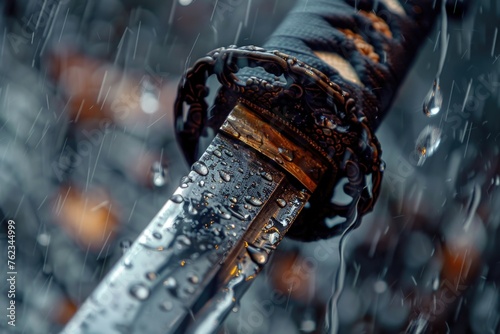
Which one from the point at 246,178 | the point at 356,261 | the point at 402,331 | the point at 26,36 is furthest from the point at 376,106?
the point at 26,36

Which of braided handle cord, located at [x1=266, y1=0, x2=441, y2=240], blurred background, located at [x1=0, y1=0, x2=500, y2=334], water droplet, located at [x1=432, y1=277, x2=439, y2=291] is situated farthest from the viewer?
water droplet, located at [x1=432, y1=277, x2=439, y2=291]

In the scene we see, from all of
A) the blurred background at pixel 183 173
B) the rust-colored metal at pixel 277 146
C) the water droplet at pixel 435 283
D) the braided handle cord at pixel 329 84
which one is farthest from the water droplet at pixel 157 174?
the rust-colored metal at pixel 277 146

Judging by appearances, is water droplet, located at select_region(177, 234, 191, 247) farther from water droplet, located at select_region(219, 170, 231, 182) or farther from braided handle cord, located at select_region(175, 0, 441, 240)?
braided handle cord, located at select_region(175, 0, 441, 240)

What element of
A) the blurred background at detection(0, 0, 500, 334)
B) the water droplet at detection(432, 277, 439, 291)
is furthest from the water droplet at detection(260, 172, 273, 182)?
the water droplet at detection(432, 277, 439, 291)

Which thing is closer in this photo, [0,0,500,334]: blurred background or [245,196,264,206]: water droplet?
[245,196,264,206]: water droplet

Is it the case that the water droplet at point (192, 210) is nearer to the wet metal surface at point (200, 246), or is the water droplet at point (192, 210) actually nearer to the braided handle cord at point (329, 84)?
the wet metal surface at point (200, 246)

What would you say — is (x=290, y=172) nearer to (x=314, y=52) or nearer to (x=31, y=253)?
(x=314, y=52)

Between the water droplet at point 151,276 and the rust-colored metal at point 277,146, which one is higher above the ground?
the rust-colored metal at point 277,146
